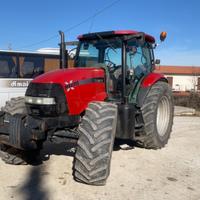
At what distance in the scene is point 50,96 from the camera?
18.0 ft

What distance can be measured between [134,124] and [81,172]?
152cm

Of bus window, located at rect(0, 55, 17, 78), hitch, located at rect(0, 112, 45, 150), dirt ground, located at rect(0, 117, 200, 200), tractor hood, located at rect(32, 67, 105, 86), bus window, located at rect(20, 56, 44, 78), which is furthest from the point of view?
bus window, located at rect(20, 56, 44, 78)

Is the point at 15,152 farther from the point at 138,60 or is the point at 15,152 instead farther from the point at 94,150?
the point at 138,60

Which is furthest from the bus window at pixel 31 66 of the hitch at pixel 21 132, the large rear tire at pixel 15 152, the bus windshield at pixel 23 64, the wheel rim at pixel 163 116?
the hitch at pixel 21 132

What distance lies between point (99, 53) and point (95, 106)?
73.7 inches

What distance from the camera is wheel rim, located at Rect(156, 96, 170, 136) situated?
765cm

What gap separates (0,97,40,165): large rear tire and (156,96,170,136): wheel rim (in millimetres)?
2690

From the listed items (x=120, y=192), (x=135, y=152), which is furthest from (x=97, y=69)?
(x=120, y=192)

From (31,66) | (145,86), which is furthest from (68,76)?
(31,66)

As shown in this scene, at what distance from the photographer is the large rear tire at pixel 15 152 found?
5977 millimetres

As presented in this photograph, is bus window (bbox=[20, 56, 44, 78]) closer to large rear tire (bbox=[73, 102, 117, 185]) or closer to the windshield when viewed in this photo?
the windshield

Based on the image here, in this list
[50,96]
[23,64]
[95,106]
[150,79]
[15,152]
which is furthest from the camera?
[23,64]

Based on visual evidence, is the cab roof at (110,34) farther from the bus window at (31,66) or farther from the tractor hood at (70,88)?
the bus window at (31,66)

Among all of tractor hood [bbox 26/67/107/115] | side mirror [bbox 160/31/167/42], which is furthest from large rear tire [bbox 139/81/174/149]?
tractor hood [bbox 26/67/107/115]
